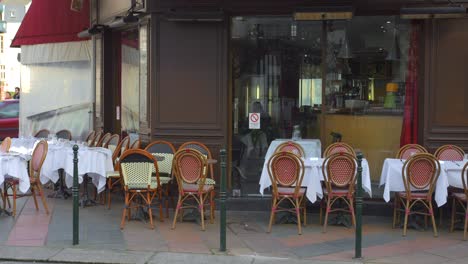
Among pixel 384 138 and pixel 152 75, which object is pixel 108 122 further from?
pixel 384 138

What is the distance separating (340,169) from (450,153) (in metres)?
1.79

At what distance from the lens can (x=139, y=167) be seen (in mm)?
8102

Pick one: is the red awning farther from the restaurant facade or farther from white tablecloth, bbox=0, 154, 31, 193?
white tablecloth, bbox=0, 154, 31, 193

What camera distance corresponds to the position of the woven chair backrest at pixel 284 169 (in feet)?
26.1

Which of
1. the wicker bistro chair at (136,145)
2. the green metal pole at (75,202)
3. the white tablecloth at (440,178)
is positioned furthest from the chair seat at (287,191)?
the wicker bistro chair at (136,145)

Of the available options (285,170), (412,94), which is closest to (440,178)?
(412,94)

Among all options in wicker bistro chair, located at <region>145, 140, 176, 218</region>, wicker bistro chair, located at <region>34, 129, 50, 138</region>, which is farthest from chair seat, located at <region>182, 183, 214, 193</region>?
wicker bistro chair, located at <region>34, 129, 50, 138</region>

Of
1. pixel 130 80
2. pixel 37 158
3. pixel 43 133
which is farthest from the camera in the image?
pixel 43 133

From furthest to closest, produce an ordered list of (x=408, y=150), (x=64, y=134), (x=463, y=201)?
(x=64, y=134), (x=408, y=150), (x=463, y=201)

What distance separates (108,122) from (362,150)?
536cm

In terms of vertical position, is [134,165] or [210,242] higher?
[134,165]

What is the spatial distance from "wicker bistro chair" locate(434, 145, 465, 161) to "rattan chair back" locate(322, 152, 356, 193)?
4.94 feet

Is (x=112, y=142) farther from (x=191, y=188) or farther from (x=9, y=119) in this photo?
(x=9, y=119)

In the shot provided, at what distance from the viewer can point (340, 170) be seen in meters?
8.00
